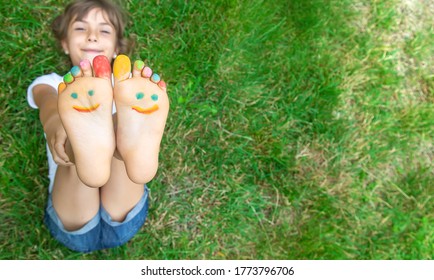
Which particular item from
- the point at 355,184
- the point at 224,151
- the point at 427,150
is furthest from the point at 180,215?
the point at 427,150

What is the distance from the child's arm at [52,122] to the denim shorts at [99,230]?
27 cm

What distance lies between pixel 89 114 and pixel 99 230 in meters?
0.54

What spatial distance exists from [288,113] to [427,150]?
2.08ft

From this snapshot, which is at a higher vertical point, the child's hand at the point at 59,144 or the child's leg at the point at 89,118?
the child's leg at the point at 89,118

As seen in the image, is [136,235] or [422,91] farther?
[422,91]

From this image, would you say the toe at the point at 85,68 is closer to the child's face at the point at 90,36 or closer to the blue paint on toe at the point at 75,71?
the blue paint on toe at the point at 75,71

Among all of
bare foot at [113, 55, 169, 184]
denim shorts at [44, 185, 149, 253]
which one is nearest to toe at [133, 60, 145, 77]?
bare foot at [113, 55, 169, 184]

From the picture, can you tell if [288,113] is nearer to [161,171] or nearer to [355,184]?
[355,184]

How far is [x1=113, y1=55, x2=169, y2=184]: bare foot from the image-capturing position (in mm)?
1258

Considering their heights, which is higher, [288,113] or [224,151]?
[288,113]

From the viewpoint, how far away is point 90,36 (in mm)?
1589

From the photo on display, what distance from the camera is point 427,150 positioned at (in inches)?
77.2

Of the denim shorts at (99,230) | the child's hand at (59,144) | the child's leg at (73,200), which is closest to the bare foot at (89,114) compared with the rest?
the child's hand at (59,144)

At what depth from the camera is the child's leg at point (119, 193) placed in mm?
1538
